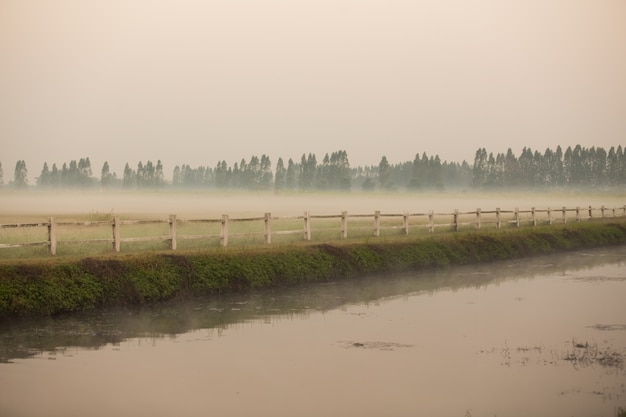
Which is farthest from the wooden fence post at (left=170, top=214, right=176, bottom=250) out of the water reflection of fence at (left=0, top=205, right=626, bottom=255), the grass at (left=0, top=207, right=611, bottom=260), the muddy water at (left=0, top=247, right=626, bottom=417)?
the muddy water at (left=0, top=247, right=626, bottom=417)

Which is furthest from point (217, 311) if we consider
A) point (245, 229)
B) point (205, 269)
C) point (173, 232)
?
point (245, 229)

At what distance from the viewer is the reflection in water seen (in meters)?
18.8

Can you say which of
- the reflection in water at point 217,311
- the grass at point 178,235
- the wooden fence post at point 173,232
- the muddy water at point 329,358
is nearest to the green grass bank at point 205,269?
the reflection in water at point 217,311

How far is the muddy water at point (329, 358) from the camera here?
13.6 meters

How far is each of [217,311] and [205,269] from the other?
3.36 m

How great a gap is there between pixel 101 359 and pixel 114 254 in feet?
30.5

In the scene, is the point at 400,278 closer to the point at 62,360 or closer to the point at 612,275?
the point at 612,275

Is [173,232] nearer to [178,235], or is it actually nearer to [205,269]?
[205,269]

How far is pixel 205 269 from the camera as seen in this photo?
26.2 m

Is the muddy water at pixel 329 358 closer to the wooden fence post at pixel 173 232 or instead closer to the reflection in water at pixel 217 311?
the reflection in water at pixel 217 311

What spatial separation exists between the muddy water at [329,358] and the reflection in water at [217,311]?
76 mm

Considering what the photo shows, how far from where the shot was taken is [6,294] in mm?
20578

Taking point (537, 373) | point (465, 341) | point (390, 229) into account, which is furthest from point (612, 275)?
point (537, 373)

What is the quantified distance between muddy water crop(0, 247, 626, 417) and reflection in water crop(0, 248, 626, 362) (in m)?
0.08
